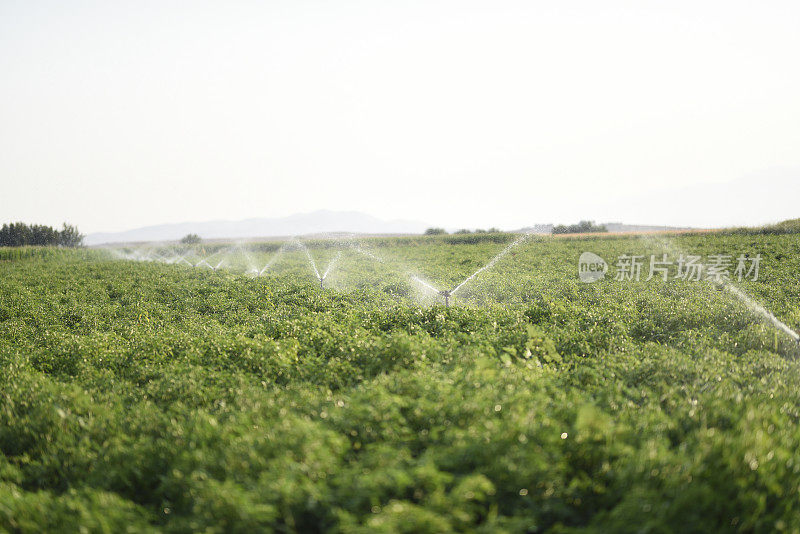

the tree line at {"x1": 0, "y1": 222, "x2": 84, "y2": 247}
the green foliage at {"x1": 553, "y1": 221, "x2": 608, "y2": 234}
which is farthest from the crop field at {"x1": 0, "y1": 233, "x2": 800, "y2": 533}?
the tree line at {"x1": 0, "y1": 222, "x2": 84, "y2": 247}

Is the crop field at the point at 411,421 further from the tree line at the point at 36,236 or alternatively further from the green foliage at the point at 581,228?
the tree line at the point at 36,236

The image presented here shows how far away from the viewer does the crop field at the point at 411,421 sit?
3.29m

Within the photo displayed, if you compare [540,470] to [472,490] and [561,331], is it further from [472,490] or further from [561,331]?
[561,331]

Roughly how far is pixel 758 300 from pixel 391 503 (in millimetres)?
14161

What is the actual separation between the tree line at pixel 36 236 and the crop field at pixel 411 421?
95783 millimetres

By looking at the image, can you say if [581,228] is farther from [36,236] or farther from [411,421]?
[36,236]

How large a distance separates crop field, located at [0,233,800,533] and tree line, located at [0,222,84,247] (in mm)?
95783

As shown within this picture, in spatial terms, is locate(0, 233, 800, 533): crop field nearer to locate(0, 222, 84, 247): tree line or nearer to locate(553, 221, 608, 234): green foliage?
locate(553, 221, 608, 234): green foliage

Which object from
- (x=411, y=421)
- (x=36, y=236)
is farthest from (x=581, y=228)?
→ (x=36, y=236)

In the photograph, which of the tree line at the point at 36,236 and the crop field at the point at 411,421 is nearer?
the crop field at the point at 411,421

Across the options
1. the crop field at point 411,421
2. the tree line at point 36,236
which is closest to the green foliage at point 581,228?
the crop field at point 411,421

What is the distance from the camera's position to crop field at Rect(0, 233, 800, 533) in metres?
3.29

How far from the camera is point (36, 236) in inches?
3425

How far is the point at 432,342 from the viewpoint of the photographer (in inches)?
304
